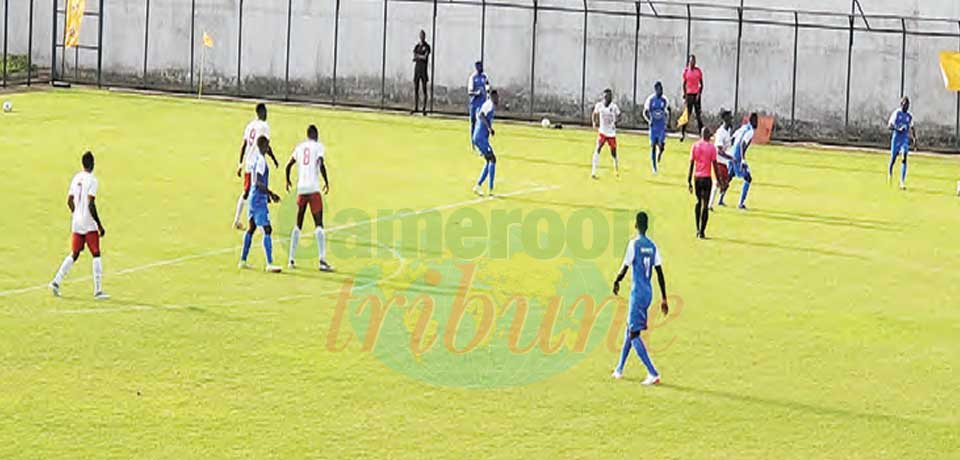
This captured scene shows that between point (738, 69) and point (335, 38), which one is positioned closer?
point (738, 69)

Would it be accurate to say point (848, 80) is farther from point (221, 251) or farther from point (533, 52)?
point (221, 251)

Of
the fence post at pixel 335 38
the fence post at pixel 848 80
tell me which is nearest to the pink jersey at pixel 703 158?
the fence post at pixel 848 80

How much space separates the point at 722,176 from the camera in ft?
129

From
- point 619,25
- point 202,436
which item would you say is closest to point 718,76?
point 619,25

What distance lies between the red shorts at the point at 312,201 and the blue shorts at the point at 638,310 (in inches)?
362

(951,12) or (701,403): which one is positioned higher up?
(951,12)

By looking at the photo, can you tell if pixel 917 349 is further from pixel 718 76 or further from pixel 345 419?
pixel 718 76

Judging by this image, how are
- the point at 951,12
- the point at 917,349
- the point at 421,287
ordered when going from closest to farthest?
the point at 917,349
the point at 421,287
the point at 951,12

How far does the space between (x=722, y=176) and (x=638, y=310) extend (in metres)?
16.7

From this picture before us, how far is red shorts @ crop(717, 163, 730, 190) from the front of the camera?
129 feet

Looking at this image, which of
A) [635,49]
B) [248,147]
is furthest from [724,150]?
[635,49]

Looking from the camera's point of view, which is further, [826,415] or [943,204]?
[943,204]

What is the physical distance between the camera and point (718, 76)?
5644cm

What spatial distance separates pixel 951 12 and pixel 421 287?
2892 cm
